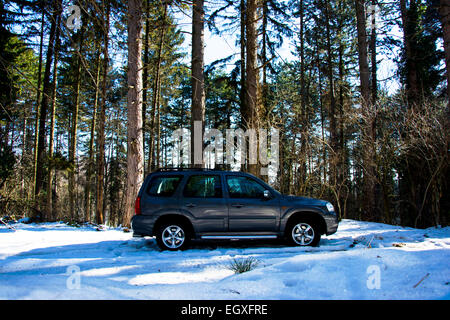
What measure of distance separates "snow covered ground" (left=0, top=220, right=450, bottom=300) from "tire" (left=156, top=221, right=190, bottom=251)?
0.85 feet

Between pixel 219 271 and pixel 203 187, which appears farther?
pixel 203 187

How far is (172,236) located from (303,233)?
2836 mm

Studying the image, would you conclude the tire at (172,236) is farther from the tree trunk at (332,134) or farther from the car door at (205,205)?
the tree trunk at (332,134)

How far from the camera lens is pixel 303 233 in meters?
5.99

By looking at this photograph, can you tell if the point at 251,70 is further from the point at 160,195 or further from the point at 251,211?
the point at 160,195

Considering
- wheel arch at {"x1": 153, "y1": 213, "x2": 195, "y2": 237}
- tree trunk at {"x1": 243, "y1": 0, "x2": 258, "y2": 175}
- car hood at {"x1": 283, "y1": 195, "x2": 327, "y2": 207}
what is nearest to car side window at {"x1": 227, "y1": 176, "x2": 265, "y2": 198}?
car hood at {"x1": 283, "y1": 195, "x2": 327, "y2": 207}

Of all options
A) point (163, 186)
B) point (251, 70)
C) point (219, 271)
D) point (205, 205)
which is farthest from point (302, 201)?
point (251, 70)

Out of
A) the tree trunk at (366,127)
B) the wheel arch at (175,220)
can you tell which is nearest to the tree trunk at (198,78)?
the wheel arch at (175,220)

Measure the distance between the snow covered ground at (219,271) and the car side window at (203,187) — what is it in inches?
45.6

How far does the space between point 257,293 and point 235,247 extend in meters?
2.98

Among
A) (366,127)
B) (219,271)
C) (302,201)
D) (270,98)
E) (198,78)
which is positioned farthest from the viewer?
(270,98)

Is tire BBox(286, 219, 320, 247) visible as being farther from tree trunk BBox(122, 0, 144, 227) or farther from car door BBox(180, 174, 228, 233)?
tree trunk BBox(122, 0, 144, 227)

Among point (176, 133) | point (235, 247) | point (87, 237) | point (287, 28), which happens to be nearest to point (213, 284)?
point (235, 247)

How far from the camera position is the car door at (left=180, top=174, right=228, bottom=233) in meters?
Result: 5.82
